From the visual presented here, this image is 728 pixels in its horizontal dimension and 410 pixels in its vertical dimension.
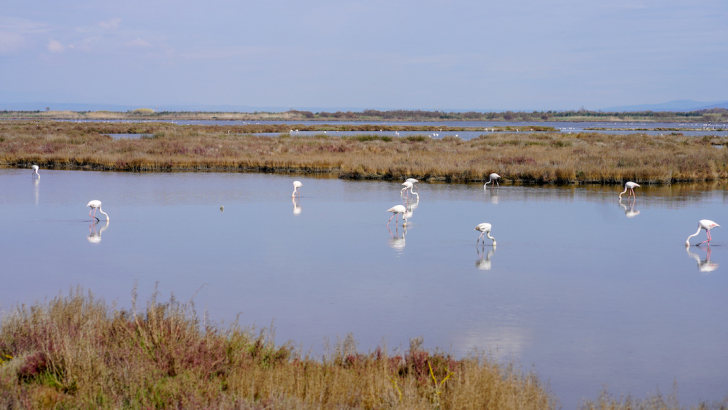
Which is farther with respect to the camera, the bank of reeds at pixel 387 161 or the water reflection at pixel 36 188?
the bank of reeds at pixel 387 161

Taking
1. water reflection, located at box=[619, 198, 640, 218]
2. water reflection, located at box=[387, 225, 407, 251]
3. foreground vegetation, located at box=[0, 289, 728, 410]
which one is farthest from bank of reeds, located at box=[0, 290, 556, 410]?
water reflection, located at box=[619, 198, 640, 218]

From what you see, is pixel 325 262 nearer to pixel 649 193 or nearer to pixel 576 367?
pixel 576 367

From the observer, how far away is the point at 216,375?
518 centimetres

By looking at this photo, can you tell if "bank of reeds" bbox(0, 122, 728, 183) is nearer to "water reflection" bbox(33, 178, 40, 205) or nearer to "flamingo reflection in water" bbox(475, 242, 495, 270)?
"water reflection" bbox(33, 178, 40, 205)

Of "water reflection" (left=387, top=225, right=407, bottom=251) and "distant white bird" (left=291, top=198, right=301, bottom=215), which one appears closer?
"water reflection" (left=387, top=225, right=407, bottom=251)

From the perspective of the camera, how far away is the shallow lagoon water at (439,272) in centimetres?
662

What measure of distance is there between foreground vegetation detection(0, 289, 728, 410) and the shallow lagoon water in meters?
0.87

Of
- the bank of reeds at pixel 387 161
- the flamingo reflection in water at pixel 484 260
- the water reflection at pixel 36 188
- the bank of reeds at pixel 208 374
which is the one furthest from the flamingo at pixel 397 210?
the bank of reeds at pixel 387 161

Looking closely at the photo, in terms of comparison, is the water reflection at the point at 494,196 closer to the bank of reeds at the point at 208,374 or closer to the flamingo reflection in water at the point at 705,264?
the flamingo reflection in water at the point at 705,264

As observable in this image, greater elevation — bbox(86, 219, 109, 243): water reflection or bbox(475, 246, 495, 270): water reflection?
bbox(475, 246, 495, 270): water reflection

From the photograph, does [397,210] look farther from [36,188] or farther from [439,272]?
[36,188]

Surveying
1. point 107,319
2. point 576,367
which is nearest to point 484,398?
point 576,367

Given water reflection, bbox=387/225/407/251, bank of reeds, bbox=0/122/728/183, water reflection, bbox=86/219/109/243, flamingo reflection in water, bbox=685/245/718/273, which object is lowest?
water reflection, bbox=86/219/109/243

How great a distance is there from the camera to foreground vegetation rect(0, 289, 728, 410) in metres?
4.51
